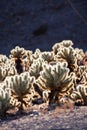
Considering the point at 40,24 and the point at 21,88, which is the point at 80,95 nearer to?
the point at 21,88

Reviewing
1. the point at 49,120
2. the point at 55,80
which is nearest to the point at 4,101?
the point at 55,80

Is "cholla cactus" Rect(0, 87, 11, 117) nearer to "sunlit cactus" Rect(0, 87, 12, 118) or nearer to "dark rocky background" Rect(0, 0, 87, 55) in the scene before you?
"sunlit cactus" Rect(0, 87, 12, 118)

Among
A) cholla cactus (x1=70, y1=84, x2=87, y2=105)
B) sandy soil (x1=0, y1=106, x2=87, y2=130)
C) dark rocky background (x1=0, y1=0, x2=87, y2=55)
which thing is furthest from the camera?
dark rocky background (x1=0, y1=0, x2=87, y2=55)

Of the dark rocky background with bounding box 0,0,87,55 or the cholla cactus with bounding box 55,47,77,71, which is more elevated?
the dark rocky background with bounding box 0,0,87,55

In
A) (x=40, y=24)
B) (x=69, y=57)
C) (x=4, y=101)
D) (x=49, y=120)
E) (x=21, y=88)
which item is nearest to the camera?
(x=49, y=120)

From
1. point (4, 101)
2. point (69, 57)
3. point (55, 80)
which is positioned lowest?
point (4, 101)

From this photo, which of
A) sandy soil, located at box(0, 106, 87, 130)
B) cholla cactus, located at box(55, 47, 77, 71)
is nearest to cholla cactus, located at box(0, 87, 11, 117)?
sandy soil, located at box(0, 106, 87, 130)

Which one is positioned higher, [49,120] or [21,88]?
[21,88]
